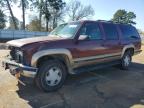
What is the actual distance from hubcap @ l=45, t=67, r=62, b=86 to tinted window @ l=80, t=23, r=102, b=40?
1.39 meters

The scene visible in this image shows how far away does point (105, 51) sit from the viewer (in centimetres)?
708

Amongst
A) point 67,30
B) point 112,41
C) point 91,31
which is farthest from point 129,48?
point 67,30

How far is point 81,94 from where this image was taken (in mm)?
5500

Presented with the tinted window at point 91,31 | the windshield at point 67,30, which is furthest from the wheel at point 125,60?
→ the windshield at point 67,30

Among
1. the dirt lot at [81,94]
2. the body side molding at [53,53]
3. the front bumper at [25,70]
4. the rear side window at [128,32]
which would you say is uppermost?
the rear side window at [128,32]

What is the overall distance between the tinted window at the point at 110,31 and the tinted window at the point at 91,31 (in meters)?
0.46

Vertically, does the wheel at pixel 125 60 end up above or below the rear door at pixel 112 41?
below

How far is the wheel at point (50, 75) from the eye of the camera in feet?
17.4

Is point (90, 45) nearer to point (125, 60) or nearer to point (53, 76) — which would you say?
point (53, 76)

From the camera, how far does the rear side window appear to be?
8320 millimetres

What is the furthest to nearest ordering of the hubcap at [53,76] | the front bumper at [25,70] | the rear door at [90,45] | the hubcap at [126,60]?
the hubcap at [126,60] < the rear door at [90,45] < the hubcap at [53,76] < the front bumper at [25,70]

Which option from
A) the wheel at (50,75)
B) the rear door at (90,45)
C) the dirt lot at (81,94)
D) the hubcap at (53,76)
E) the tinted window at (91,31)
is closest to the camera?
the dirt lot at (81,94)

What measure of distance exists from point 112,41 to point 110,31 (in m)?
0.37

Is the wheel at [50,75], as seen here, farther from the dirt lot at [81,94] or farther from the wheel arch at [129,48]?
the wheel arch at [129,48]
